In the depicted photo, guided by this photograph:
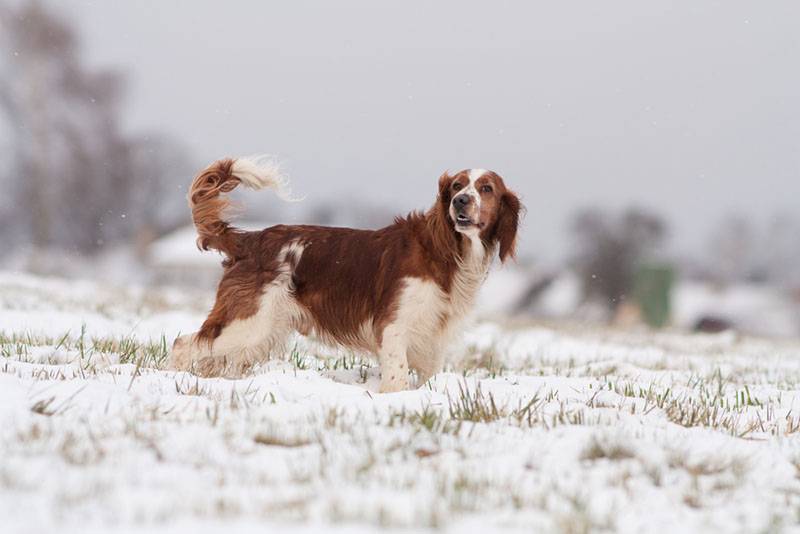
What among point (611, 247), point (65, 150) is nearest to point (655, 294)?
point (611, 247)

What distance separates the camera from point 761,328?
36.9m

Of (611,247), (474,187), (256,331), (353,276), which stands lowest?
(256,331)

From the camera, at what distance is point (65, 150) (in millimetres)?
25672

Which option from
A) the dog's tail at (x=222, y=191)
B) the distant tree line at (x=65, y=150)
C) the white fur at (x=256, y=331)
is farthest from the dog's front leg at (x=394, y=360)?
the distant tree line at (x=65, y=150)

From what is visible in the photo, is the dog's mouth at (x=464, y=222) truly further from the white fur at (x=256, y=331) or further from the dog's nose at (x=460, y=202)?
the white fur at (x=256, y=331)

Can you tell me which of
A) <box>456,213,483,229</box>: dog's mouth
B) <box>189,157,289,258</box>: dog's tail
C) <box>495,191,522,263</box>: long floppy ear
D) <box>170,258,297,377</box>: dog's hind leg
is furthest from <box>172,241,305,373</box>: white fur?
<box>495,191,522,263</box>: long floppy ear

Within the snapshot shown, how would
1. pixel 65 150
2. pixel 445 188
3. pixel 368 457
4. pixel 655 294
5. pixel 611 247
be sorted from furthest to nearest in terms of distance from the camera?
pixel 611 247 → pixel 655 294 → pixel 65 150 → pixel 445 188 → pixel 368 457

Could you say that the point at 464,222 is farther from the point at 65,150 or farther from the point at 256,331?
the point at 65,150

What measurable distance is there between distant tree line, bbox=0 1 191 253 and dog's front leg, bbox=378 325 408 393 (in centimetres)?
2190

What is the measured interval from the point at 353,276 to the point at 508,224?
39.7 inches

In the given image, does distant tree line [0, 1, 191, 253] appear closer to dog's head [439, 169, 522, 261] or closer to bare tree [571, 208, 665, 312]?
→ bare tree [571, 208, 665, 312]

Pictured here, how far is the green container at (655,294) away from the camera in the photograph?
92.0 ft

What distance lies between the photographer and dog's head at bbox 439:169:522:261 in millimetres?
4895

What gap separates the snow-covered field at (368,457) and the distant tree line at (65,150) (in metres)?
21.5
